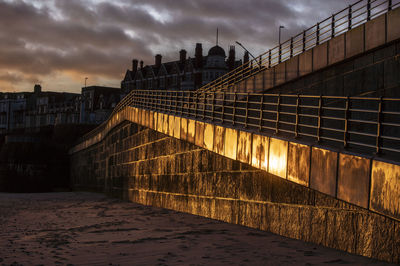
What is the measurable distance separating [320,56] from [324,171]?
20.3 feet

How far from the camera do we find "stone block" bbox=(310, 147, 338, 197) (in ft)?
29.2

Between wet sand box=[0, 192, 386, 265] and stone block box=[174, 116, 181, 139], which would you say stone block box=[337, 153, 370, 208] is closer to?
wet sand box=[0, 192, 386, 265]

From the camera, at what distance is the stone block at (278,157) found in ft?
35.0

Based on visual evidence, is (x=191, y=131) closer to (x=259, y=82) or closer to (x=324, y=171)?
(x=259, y=82)

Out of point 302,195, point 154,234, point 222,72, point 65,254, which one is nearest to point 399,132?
point 302,195

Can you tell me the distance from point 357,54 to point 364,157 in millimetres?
5504

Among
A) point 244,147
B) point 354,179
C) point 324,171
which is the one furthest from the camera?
point 244,147

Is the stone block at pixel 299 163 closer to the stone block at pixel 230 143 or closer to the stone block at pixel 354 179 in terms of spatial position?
the stone block at pixel 354 179

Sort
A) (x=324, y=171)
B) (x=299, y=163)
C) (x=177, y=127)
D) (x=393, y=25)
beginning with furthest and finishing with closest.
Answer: (x=177, y=127) < (x=393, y=25) < (x=299, y=163) < (x=324, y=171)

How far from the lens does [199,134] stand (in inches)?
628

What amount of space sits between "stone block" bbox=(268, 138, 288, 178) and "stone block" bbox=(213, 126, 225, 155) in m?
2.93

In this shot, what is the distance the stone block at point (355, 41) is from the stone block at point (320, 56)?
98 cm

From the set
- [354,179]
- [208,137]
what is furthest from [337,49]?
[354,179]

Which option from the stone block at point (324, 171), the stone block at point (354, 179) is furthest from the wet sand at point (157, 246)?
the stone block at point (324, 171)
